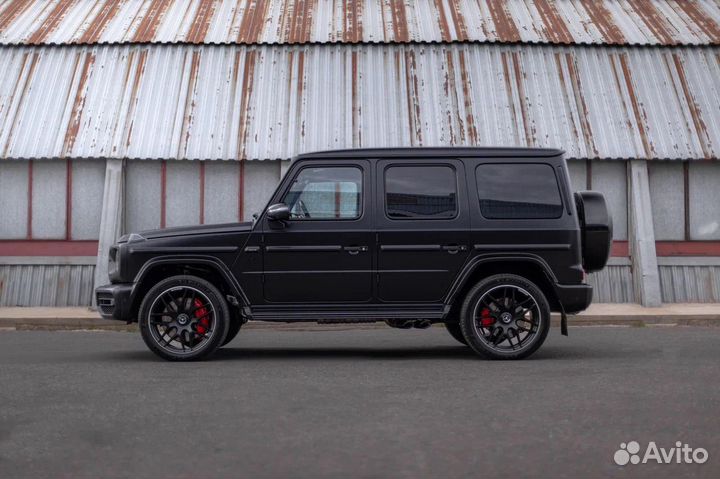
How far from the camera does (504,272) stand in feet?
35.8

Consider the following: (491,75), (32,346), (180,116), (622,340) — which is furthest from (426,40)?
(32,346)

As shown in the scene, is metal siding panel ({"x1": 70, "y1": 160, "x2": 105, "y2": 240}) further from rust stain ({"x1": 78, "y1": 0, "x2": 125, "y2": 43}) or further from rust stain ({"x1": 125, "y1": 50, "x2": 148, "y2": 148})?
rust stain ({"x1": 78, "y1": 0, "x2": 125, "y2": 43})

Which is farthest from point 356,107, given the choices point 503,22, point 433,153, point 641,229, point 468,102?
point 433,153

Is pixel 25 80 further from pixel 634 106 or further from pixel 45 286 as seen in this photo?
pixel 634 106

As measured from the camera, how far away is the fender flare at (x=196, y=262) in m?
10.7

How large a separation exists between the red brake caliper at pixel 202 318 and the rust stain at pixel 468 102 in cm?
1075

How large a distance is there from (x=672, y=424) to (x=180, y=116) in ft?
50.9

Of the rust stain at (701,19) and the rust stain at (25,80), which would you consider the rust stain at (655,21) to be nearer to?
the rust stain at (701,19)

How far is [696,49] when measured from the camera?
22188 mm

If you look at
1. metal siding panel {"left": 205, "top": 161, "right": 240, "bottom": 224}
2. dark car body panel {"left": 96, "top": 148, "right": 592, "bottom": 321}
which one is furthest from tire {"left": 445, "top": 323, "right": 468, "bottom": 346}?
metal siding panel {"left": 205, "top": 161, "right": 240, "bottom": 224}

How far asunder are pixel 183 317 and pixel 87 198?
35.7ft

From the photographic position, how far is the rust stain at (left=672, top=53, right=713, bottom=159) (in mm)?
20605

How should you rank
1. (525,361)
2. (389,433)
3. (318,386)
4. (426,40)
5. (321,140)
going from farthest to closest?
(426,40), (321,140), (525,361), (318,386), (389,433)

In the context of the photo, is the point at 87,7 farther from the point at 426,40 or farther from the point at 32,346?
the point at 32,346
